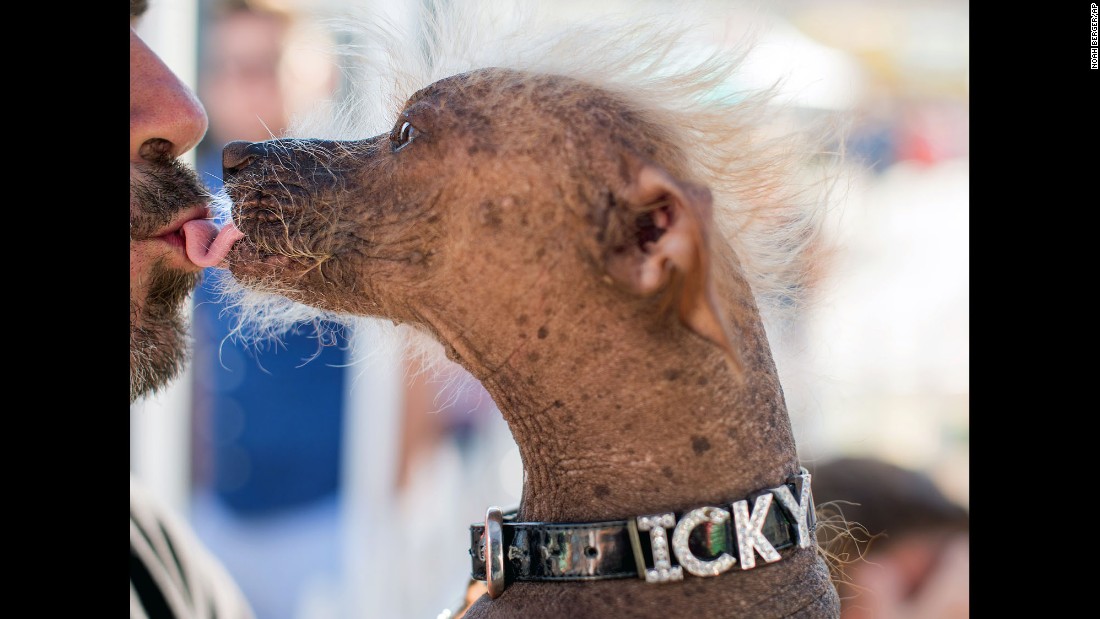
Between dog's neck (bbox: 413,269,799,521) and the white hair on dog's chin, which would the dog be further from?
the white hair on dog's chin

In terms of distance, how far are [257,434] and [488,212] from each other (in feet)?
9.25

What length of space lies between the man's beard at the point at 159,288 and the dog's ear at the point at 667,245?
0.73 metres

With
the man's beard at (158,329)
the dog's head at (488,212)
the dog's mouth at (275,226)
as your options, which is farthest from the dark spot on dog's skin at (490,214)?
the man's beard at (158,329)

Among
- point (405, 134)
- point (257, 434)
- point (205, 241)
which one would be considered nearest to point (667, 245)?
point (405, 134)

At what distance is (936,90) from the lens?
4.18 m

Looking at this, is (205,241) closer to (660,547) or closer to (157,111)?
(157,111)

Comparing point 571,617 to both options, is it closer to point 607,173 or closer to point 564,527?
point 564,527

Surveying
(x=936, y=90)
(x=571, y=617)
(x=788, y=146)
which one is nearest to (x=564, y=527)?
(x=571, y=617)

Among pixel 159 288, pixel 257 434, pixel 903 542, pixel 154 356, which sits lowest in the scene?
pixel 903 542

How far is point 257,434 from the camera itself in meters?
3.69

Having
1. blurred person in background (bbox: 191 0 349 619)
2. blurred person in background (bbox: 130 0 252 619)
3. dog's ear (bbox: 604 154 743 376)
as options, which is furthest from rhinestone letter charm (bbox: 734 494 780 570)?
blurred person in background (bbox: 191 0 349 619)

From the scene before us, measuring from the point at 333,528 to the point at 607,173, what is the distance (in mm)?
3287

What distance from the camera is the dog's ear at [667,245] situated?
102cm

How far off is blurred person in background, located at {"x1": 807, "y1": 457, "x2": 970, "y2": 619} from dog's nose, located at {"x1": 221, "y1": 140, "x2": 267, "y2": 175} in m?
1.81
